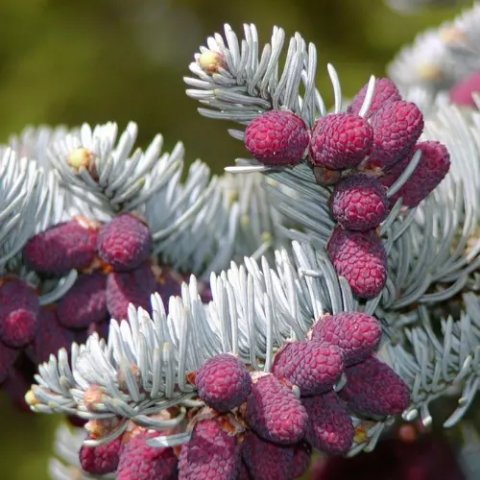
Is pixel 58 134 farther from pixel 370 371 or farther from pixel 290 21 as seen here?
pixel 290 21

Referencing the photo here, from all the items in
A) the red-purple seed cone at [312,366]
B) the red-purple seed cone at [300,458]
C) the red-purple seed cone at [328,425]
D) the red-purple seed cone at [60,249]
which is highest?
the red-purple seed cone at [312,366]

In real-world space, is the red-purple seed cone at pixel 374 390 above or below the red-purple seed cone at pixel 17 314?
above

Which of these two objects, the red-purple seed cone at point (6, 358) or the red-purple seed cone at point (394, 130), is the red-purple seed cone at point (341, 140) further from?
the red-purple seed cone at point (6, 358)

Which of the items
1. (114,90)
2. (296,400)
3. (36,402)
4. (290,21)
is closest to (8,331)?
(36,402)

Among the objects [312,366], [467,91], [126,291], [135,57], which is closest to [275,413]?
[312,366]

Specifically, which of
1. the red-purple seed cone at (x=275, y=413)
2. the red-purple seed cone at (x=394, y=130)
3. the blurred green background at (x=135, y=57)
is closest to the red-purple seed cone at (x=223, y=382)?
the red-purple seed cone at (x=275, y=413)

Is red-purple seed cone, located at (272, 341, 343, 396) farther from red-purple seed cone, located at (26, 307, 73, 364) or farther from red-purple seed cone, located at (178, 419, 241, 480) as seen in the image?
red-purple seed cone, located at (26, 307, 73, 364)

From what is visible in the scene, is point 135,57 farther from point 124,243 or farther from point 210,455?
point 210,455
